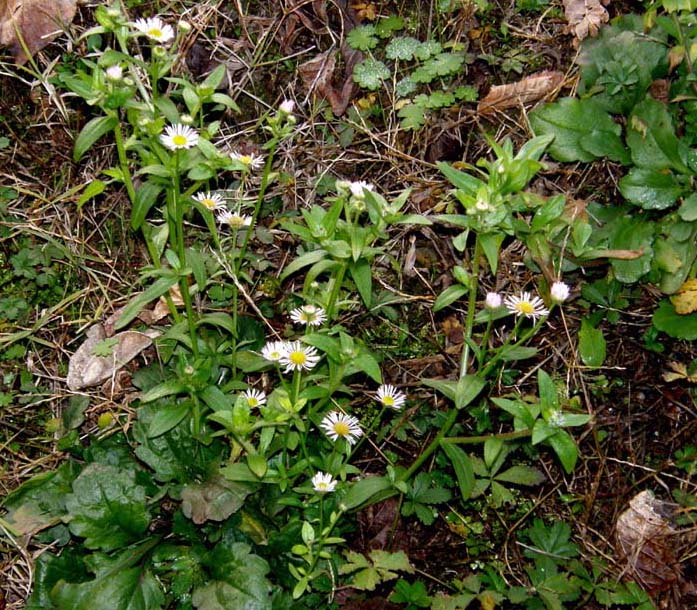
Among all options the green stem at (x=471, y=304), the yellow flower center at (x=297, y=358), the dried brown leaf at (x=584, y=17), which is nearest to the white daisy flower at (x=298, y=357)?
the yellow flower center at (x=297, y=358)

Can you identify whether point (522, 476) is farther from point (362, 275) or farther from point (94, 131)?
point (94, 131)

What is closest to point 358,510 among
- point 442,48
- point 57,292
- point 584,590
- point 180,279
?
point 584,590

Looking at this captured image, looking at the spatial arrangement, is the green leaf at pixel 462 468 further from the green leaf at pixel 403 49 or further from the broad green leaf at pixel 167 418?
the green leaf at pixel 403 49

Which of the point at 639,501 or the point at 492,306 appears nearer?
the point at 492,306

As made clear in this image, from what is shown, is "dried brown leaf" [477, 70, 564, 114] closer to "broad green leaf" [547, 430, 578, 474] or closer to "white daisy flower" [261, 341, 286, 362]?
"white daisy flower" [261, 341, 286, 362]

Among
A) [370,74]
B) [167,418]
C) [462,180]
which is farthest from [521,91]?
[167,418]

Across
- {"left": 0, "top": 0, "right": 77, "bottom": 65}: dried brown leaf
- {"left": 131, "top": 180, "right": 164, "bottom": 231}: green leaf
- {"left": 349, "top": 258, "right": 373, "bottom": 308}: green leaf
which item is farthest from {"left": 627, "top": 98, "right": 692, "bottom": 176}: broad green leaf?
{"left": 0, "top": 0, "right": 77, "bottom": 65}: dried brown leaf

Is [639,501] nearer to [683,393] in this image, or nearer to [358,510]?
[683,393]
